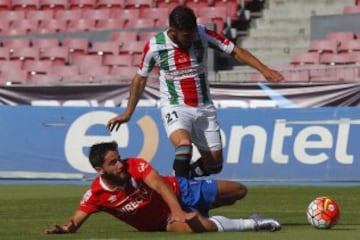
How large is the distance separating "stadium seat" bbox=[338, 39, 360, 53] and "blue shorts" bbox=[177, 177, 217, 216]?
14.3m

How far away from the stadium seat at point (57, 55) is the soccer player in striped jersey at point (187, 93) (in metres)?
16.4

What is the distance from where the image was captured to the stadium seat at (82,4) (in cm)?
3174

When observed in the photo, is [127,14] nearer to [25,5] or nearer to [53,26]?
[53,26]

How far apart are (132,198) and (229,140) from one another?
904 centimetres

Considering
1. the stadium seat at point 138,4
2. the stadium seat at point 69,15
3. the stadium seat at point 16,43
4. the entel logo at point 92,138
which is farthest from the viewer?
the stadium seat at point 69,15

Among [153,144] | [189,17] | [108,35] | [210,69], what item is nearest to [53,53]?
[108,35]

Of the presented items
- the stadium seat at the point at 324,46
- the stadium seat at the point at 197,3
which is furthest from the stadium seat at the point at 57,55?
the stadium seat at the point at 324,46

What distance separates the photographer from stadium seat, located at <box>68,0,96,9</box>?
31.7 metres

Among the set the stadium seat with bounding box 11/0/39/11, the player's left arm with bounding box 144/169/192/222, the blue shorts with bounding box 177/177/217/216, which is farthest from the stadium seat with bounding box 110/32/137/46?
the player's left arm with bounding box 144/169/192/222

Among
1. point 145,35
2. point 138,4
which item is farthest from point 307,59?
point 138,4

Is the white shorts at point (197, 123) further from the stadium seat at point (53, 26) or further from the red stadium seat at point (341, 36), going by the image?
the stadium seat at point (53, 26)

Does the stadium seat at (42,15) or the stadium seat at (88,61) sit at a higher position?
the stadium seat at (42,15)

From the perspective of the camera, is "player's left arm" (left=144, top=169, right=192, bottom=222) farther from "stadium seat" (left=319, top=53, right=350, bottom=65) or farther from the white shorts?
"stadium seat" (left=319, top=53, right=350, bottom=65)

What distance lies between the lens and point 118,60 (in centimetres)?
2780
